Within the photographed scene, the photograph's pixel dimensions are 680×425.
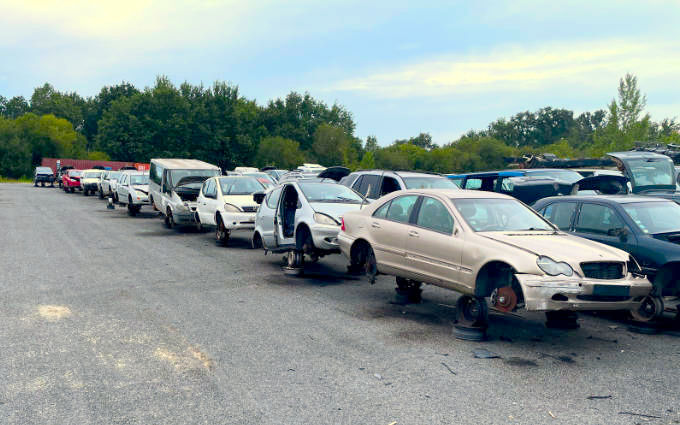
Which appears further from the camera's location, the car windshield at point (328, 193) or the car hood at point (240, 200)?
the car hood at point (240, 200)

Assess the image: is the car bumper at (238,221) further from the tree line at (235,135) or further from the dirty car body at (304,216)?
the tree line at (235,135)

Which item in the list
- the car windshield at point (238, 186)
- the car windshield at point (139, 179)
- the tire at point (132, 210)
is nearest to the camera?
the car windshield at point (238, 186)

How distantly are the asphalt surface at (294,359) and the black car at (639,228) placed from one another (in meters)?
0.65

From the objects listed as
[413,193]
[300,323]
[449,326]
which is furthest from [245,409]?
[413,193]

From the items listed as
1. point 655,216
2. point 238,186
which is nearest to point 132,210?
point 238,186

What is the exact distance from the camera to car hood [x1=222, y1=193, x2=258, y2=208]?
53.2 feet

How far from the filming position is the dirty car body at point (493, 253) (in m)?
6.54

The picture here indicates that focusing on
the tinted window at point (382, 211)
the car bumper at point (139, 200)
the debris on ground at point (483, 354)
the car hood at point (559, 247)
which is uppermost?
the tinted window at point (382, 211)

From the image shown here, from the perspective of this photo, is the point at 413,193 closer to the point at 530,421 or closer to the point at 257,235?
the point at 530,421

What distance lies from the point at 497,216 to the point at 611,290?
1.77 meters

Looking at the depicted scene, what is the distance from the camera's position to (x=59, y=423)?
446 cm

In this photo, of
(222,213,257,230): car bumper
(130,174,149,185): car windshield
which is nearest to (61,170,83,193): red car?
(130,174,149,185): car windshield

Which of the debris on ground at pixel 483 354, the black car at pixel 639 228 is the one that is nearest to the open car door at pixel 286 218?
the black car at pixel 639 228

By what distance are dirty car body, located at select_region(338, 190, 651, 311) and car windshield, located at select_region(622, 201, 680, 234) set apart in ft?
4.14
